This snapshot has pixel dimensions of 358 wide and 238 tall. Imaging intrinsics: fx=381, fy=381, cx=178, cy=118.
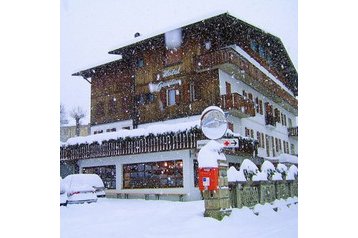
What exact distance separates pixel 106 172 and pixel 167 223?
2213mm

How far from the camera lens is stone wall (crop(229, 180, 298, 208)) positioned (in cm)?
643

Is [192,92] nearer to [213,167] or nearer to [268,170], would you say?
[268,170]

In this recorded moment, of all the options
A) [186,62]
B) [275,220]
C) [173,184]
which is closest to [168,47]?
[186,62]

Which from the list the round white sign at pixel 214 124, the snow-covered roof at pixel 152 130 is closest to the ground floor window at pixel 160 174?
the snow-covered roof at pixel 152 130

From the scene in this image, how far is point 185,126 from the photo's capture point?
33.7ft

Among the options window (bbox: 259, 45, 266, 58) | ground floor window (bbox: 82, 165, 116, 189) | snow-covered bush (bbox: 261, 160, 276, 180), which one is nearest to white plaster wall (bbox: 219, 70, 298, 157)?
snow-covered bush (bbox: 261, 160, 276, 180)

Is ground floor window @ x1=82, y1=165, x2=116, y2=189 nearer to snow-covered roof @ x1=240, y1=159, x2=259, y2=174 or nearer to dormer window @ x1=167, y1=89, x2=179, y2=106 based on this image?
snow-covered roof @ x1=240, y1=159, x2=259, y2=174

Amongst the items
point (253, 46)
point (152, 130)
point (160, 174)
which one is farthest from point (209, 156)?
point (160, 174)

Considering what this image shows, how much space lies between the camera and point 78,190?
5.60 m

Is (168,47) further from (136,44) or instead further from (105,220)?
(105,220)

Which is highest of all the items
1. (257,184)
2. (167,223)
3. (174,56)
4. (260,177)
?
(174,56)
